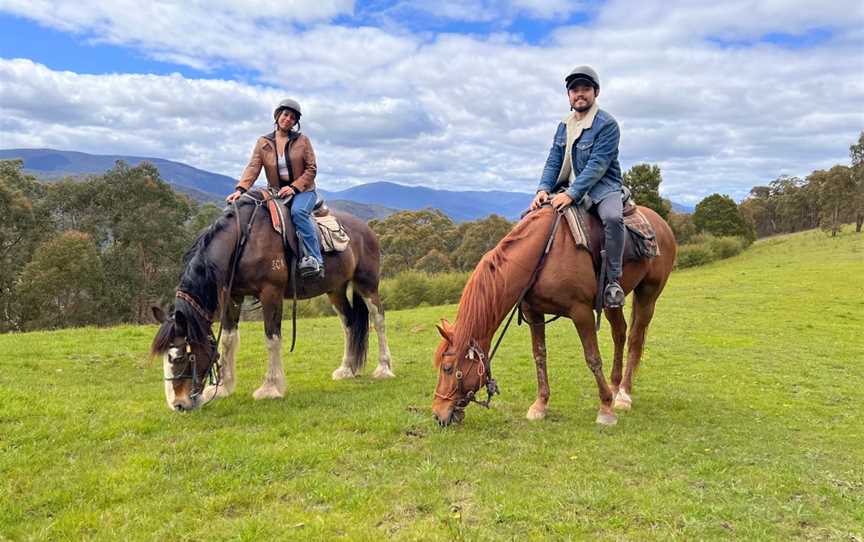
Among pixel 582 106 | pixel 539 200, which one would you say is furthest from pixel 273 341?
pixel 582 106

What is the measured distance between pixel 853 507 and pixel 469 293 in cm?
316

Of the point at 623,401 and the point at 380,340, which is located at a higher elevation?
the point at 380,340

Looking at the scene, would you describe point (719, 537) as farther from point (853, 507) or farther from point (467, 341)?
→ point (467, 341)

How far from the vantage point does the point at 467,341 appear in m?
4.80

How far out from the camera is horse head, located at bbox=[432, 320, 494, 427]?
4777 millimetres

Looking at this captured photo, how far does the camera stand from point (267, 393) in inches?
243

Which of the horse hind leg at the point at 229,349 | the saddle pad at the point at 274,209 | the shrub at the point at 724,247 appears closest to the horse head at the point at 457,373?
the saddle pad at the point at 274,209

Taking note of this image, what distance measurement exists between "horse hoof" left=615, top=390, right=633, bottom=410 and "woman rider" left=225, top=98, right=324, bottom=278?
3736mm

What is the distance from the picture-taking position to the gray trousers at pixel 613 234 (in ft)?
16.8

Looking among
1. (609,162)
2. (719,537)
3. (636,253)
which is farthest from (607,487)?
(609,162)

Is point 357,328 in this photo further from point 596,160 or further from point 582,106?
point 582,106

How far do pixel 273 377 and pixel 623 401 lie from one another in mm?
4043

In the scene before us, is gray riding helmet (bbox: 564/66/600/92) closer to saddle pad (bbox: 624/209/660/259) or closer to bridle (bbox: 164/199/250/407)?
saddle pad (bbox: 624/209/660/259)

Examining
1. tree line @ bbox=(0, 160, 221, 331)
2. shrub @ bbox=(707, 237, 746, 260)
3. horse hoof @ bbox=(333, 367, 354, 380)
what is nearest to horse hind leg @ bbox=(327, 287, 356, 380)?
horse hoof @ bbox=(333, 367, 354, 380)
